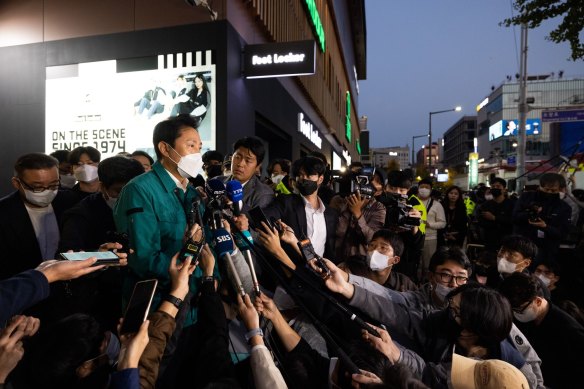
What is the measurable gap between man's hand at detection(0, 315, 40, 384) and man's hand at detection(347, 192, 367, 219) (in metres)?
2.49

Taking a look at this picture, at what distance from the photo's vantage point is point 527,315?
2.47 meters

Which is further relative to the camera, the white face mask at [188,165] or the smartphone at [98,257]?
the white face mask at [188,165]

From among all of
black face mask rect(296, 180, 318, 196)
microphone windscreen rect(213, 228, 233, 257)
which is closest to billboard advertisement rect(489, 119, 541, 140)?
black face mask rect(296, 180, 318, 196)

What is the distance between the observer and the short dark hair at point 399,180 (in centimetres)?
419

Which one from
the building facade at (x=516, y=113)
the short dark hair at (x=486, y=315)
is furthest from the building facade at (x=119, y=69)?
the building facade at (x=516, y=113)

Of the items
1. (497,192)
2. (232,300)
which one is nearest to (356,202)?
(232,300)

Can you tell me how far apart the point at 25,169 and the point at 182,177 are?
1.13 m

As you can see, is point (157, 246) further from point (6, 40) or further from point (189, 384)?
point (6, 40)

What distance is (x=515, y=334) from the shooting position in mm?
2166

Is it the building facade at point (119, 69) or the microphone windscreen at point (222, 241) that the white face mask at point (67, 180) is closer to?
the building facade at point (119, 69)

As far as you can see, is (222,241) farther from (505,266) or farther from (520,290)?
(505,266)

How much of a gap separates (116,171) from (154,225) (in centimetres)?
93

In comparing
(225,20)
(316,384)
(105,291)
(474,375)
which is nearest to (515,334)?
(474,375)

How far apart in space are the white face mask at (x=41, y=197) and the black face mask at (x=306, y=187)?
1.83 meters
